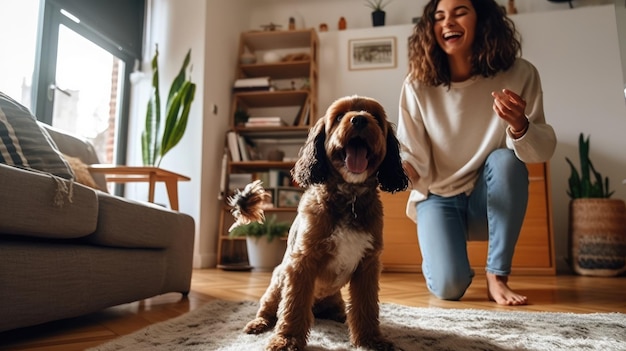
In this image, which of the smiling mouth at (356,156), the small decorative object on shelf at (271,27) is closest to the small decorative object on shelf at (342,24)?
the small decorative object on shelf at (271,27)

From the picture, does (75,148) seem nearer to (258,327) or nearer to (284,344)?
(258,327)

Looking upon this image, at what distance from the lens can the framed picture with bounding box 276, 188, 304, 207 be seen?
3.92 meters

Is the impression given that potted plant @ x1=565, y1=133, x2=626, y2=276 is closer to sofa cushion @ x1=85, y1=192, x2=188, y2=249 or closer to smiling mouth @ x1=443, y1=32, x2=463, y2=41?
smiling mouth @ x1=443, y1=32, x2=463, y2=41

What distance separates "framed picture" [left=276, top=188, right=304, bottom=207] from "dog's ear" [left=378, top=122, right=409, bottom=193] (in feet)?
8.88

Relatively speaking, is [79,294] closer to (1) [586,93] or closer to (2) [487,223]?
(2) [487,223]

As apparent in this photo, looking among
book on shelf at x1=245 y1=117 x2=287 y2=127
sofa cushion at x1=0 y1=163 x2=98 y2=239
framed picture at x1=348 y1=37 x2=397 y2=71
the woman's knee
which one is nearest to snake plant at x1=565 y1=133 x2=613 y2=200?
framed picture at x1=348 y1=37 x2=397 y2=71

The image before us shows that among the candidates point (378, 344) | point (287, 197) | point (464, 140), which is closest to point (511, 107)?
point (464, 140)

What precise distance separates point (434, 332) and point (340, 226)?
0.42m

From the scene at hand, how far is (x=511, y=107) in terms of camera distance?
1450mm

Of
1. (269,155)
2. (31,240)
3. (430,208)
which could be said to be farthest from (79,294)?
(269,155)

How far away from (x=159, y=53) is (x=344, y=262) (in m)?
3.34

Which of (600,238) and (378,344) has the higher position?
(600,238)

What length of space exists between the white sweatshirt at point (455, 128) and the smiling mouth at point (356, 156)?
0.76 m

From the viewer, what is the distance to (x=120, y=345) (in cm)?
104
